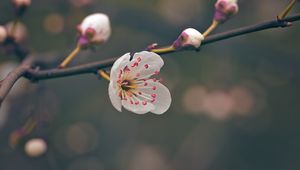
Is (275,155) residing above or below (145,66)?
below

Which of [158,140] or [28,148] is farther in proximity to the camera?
[158,140]

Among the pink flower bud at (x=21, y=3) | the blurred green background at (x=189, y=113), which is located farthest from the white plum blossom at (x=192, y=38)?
the blurred green background at (x=189, y=113)

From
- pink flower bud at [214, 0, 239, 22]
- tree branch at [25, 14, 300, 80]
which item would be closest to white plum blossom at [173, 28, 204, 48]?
tree branch at [25, 14, 300, 80]

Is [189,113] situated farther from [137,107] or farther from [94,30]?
[137,107]

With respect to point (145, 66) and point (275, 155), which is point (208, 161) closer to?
point (275, 155)

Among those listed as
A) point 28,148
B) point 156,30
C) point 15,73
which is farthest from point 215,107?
point 15,73

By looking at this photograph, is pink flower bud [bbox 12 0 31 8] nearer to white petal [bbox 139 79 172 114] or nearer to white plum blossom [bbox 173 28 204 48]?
white petal [bbox 139 79 172 114]

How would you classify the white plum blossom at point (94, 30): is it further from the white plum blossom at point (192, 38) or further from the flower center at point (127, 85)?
the white plum blossom at point (192, 38)
